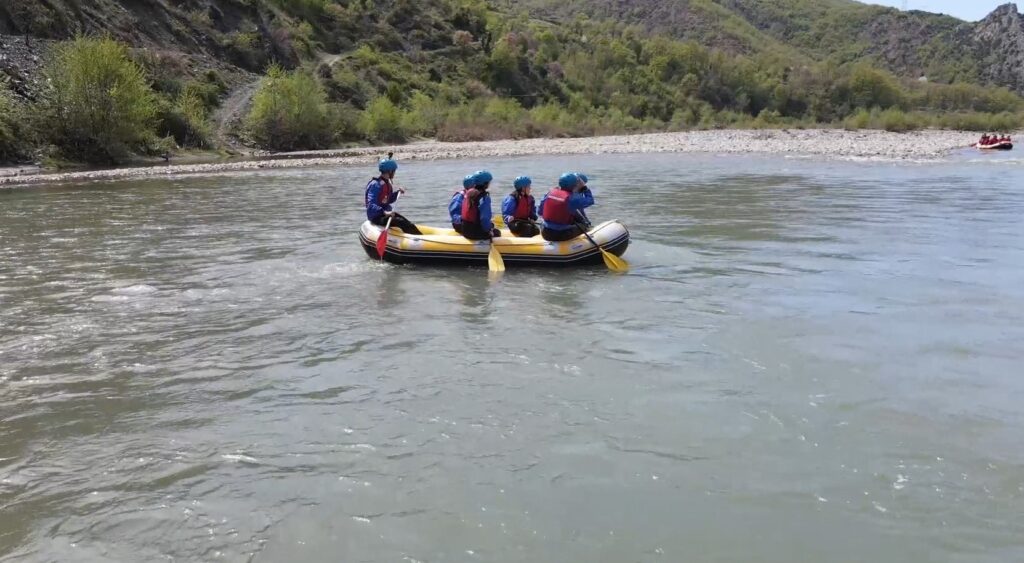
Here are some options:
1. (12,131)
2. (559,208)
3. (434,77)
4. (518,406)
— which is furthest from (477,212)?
(434,77)

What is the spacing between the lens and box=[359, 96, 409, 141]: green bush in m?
38.7

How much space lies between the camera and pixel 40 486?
434cm

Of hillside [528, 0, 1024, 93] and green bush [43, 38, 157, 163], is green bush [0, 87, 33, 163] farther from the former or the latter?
hillside [528, 0, 1024, 93]

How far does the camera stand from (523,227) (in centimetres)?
1045

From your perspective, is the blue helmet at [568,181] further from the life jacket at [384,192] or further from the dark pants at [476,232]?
the life jacket at [384,192]

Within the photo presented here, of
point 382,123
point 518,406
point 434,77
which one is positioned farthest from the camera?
point 434,77

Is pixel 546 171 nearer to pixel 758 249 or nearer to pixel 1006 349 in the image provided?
pixel 758 249

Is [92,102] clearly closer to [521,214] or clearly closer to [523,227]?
[521,214]

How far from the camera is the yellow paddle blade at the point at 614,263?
9.55m

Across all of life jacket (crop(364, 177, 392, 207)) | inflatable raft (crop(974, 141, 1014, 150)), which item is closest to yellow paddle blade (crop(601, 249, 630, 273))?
life jacket (crop(364, 177, 392, 207))

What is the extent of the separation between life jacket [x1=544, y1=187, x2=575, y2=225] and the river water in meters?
0.69

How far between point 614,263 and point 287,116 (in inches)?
1096

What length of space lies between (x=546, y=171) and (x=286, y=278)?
16216 mm

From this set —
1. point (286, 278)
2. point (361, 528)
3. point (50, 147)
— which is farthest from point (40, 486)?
point (50, 147)
